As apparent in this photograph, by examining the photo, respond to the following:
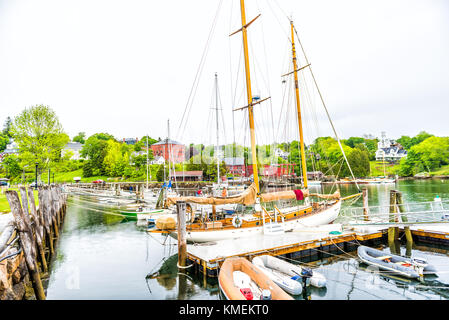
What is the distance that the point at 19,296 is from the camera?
1010 cm

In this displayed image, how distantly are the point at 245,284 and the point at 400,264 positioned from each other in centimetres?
841

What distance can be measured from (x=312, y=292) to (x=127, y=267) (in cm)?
1016

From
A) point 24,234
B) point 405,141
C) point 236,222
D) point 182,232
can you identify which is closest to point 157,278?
point 182,232

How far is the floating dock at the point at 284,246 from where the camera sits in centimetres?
1296

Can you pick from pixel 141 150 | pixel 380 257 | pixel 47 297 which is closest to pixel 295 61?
pixel 380 257

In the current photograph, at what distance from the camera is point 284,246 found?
46.2 ft

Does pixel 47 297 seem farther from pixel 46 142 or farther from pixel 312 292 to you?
pixel 46 142

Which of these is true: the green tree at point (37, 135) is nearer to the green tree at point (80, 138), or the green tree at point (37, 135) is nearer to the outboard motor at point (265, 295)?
the outboard motor at point (265, 295)

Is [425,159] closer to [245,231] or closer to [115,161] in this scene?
[245,231]

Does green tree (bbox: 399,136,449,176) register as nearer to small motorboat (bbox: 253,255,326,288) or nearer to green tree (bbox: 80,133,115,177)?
small motorboat (bbox: 253,255,326,288)

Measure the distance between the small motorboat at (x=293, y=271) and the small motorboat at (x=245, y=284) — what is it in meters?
1.86

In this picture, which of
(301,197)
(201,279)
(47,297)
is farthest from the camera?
(301,197)

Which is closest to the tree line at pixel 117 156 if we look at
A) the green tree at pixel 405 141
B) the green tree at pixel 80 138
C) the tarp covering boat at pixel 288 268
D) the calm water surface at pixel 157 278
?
the calm water surface at pixel 157 278

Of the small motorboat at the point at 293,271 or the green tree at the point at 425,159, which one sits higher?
the green tree at the point at 425,159
